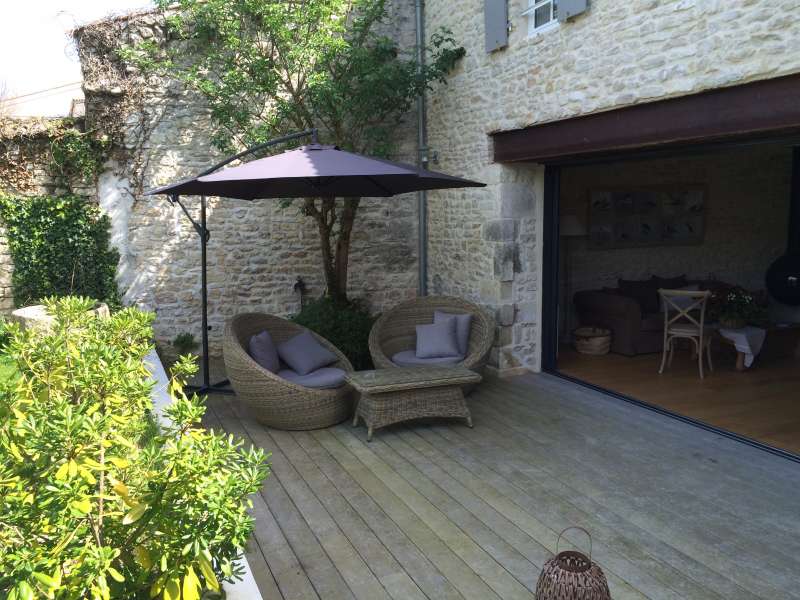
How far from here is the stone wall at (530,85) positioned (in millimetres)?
4207

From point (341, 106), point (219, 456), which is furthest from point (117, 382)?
point (341, 106)

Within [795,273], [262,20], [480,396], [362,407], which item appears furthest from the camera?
[795,273]

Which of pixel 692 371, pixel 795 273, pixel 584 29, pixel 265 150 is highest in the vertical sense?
pixel 584 29

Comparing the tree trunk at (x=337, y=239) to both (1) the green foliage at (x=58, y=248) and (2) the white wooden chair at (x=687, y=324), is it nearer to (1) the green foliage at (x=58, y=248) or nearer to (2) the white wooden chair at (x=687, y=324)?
(1) the green foliage at (x=58, y=248)

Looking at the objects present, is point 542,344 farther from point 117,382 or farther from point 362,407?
point 117,382

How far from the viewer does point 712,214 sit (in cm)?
943

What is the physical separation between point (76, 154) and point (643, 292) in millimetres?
6945

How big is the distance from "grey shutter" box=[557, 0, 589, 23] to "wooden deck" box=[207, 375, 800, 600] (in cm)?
331

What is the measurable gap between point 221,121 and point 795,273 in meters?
7.66

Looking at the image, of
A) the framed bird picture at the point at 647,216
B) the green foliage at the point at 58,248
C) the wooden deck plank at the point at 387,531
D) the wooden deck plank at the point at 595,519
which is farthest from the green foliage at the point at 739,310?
the green foliage at the point at 58,248

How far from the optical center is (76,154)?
7.50m

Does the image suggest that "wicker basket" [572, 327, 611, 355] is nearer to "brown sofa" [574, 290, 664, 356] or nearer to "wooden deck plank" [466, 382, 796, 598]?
"brown sofa" [574, 290, 664, 356]

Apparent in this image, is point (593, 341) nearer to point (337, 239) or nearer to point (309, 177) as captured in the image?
point (337, 239)

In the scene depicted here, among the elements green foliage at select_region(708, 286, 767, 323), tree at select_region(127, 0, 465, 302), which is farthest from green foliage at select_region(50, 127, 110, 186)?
green foliage at select_region(708, 286, 767, 323)
